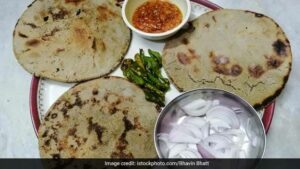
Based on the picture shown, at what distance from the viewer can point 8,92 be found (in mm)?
3346

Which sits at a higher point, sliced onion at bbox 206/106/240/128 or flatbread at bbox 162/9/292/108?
flatbread at bbox 162/9/292/108

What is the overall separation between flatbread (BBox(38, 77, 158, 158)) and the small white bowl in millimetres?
404

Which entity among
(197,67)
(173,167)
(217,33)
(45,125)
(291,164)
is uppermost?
(217,33)

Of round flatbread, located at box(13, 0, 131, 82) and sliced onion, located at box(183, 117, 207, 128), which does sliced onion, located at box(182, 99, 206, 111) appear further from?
round flatbread, located at box(13, 0, 131, 82)

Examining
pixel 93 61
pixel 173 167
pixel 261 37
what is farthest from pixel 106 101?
pixel 261 37

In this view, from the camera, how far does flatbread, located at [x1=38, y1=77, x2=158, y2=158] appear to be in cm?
269

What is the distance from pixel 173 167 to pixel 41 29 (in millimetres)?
1493

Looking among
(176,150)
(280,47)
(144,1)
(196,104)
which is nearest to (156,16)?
(144,1)

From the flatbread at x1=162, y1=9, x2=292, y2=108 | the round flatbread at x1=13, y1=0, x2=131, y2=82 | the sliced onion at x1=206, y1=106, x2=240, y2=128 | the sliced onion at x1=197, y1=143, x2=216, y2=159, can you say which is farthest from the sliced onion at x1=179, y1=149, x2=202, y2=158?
the round flatbread at x1=13, y1=0, x2=131, y2=82

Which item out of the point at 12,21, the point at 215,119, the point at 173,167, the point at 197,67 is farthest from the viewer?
the point at 12,21

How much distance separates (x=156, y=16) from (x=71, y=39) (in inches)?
26.9

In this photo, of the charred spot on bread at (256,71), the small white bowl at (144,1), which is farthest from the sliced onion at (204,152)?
the small white bowl at (144,1)

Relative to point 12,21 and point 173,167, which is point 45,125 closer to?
point 173,167

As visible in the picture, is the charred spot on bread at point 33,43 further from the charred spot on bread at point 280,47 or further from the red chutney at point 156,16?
the charred spot on bread at point 280,47
